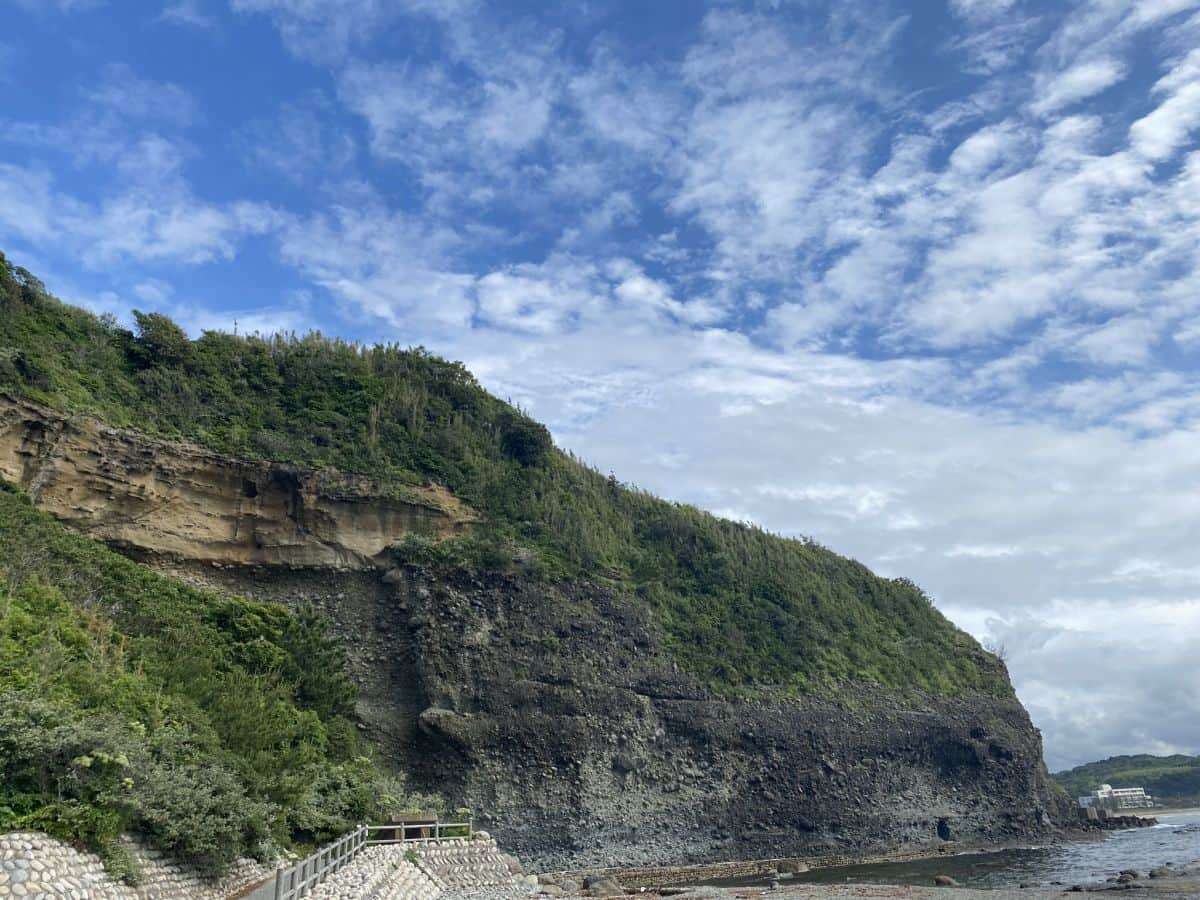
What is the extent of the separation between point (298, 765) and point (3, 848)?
14854mm

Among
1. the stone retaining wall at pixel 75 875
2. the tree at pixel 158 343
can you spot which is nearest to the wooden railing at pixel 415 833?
the stone retaining wall at pixel 75 875

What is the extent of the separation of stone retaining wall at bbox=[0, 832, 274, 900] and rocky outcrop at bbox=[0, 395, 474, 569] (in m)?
22.4

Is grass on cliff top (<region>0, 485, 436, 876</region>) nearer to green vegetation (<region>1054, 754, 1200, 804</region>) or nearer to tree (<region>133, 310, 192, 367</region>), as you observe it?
tree (<region>133, 310, 192, 367</region>)

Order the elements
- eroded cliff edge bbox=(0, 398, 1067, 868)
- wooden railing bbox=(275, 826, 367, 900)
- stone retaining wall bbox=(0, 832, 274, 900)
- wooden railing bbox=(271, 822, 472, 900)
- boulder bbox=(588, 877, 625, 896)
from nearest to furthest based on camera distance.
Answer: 1. stone retaining wall bbox=(0, 832, 274, 900)
2. wooden railing bbox=(275, 826, 367, 900)
3. wooden railing bbox=(271, 822, 472, 900)
4. boulder bbox=(588, 877, 625, 896)
5. eroded cliff edge bbox=(0, 398, 1067, 868)

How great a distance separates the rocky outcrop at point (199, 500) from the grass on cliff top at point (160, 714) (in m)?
3.02

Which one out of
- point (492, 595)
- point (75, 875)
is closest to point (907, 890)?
point (492, 595)

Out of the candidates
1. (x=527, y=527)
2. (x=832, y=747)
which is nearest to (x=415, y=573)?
(x=527, y=527)

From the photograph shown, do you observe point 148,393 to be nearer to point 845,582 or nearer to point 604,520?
point 604,520

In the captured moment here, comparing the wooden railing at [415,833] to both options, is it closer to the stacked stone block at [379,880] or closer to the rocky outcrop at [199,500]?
the stacked stone block at [379,880]

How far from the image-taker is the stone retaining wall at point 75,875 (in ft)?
38.1

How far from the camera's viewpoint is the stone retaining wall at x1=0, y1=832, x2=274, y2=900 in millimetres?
11602

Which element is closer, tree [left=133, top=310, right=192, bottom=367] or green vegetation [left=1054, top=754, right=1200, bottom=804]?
tree [left=133, top=310, right=192, bottom=367]

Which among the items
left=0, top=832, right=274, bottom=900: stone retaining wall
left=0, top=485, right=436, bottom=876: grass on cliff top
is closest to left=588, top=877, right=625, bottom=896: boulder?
left=0, top=485, right=436, bottom=876: grass on cliff top

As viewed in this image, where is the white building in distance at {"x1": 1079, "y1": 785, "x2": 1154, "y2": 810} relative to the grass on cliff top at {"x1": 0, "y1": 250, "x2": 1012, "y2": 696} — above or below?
below
